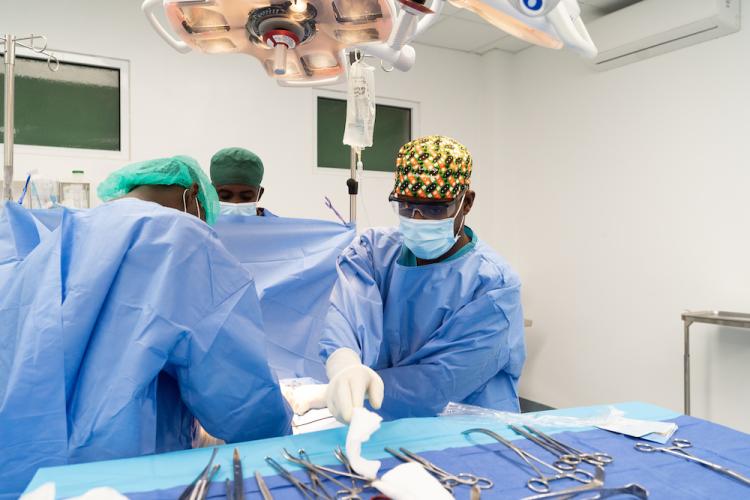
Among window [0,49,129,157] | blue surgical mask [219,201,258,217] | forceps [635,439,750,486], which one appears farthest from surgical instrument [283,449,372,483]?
window [0,49,129,157]

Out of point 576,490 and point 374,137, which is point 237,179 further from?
point 576,490

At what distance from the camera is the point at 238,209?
8.05ft

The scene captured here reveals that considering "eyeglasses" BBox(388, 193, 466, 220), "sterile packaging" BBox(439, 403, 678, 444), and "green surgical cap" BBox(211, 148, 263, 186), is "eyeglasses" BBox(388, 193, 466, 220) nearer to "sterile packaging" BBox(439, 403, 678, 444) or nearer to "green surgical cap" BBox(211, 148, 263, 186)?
"sterile packaging" BBox(439, 403, 678, 444)

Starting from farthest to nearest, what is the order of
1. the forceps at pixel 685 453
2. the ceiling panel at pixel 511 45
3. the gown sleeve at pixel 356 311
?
the ceiling panel at pixel 511 45 < the gown sleeve at pixel 356 311 < the forceps at pixel 685 453

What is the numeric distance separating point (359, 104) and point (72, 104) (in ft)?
7.97

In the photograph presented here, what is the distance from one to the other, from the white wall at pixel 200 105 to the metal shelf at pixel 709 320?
2.11m

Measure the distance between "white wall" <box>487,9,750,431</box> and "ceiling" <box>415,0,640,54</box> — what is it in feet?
0.92

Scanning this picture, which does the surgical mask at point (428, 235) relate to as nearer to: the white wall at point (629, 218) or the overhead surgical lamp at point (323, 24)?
the overhead surgical lamp at point (323, 24)

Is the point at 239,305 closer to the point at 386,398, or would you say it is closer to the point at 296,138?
the point at 386,398

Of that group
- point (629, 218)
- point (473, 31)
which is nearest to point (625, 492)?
point (629, 218)

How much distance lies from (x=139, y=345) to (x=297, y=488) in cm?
37

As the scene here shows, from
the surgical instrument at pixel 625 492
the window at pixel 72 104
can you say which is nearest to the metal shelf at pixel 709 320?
the surgical instrument at pixel 625 492

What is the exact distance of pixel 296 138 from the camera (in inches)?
147

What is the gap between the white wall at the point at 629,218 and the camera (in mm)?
2949
